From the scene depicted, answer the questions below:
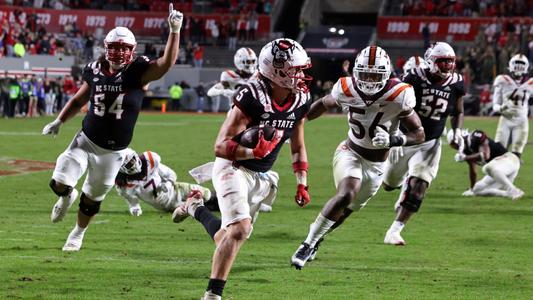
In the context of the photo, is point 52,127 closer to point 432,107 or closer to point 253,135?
point 253,135

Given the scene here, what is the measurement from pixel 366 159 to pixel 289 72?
6.75ft

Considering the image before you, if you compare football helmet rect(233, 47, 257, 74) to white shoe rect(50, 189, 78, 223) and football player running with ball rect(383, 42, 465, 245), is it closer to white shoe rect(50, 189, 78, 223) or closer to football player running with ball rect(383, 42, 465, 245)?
football player running with ball rect(383, 42, 465, 245)

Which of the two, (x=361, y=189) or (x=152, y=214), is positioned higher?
(x=361, y=189)

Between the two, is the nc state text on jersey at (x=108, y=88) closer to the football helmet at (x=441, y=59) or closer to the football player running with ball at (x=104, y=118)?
the football player running with ball at (x=104, y=118)

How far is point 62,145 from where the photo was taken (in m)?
22.9

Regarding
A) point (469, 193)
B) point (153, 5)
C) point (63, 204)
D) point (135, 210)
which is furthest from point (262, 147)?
point (153, 5)

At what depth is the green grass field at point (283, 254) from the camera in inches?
303

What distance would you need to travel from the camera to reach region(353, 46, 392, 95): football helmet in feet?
29.0

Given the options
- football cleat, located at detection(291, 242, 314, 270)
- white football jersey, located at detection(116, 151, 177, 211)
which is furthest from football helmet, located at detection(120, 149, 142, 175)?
football cleat, located at detection(291, 242, 314, 270)

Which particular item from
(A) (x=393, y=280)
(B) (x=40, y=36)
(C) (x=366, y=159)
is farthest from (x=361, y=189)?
(B) (x=40, y=36)

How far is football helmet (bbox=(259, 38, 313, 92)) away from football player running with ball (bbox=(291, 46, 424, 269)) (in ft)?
4.74

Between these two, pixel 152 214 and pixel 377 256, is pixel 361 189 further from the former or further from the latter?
pixel 152 214

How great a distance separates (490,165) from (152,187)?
5081 mm

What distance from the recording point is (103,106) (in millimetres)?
9133
